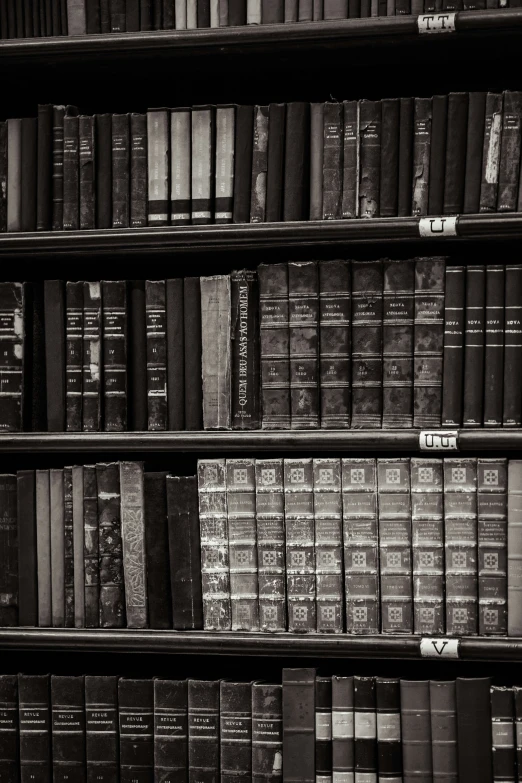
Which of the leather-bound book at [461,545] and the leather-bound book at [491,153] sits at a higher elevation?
the leather-bound book at [491,153]

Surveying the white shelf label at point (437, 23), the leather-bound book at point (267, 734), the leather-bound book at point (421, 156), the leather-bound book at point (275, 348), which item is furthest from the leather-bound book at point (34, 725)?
the white shelf label at point (437, 23)

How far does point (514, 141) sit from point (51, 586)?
1.11 meters

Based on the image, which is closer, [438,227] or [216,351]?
[438,227]

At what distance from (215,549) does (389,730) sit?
417 mm

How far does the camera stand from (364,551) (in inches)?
61.0

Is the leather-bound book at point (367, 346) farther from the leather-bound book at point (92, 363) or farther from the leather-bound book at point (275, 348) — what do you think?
the leather-bound book at point (92, 363)

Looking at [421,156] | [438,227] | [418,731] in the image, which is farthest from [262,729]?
[421,156]

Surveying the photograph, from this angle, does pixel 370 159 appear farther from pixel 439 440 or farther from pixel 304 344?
pixel 439 440

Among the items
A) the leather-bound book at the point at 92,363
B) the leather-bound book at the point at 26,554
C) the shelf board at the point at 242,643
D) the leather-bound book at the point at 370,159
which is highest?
the leather-bound book at the point at 370,159

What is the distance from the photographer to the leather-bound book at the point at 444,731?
1511 mm

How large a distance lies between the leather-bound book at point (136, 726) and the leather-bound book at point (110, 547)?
0.11 meters

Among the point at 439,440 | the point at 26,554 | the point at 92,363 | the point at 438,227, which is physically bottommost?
the point at 26,554

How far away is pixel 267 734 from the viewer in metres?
1.57

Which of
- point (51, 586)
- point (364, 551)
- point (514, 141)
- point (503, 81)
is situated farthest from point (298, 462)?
point (503, 81)
